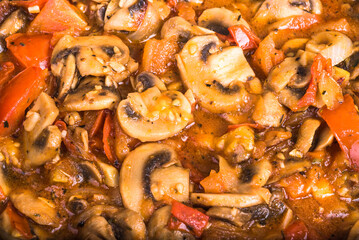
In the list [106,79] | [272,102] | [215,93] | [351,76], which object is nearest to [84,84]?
[106,79]

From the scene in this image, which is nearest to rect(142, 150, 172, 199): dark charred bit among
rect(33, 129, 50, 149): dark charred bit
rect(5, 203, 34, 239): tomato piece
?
rect(33, 129, 50, 149): dark charred bit

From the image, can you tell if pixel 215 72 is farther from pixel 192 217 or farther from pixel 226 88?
pixel 192 217

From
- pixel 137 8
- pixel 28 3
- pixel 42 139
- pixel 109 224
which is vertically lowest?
pixel 109 224

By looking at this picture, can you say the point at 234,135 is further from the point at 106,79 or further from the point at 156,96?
the point at 106,79

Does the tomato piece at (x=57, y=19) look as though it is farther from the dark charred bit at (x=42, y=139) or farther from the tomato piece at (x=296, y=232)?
the tomato piece at (x=296, y=232)

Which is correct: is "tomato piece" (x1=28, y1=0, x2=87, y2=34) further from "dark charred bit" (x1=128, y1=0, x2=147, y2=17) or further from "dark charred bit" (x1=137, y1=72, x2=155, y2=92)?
"dark charred bit" (x1=137, y1=72, x2=155, y2=92)

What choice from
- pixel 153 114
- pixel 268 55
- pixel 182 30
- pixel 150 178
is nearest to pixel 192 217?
pixel 150 178
